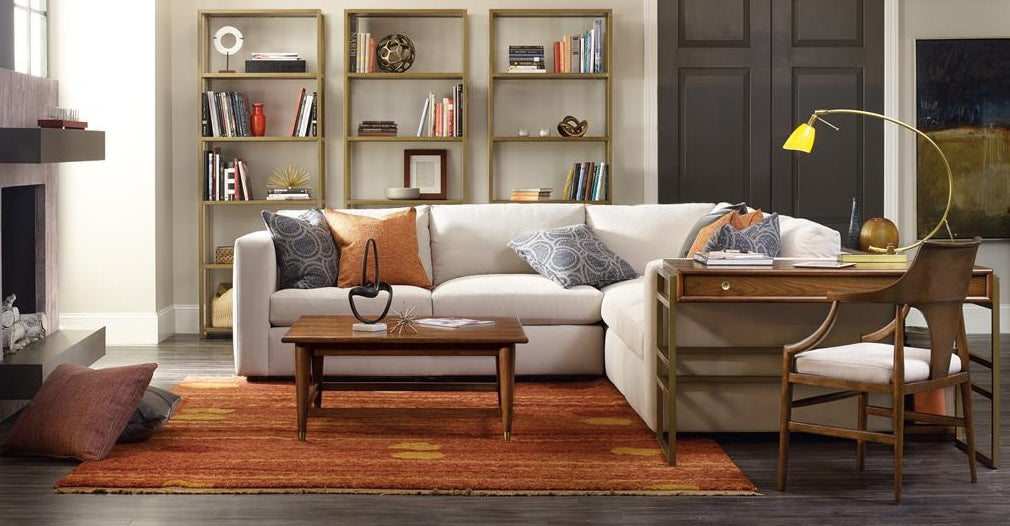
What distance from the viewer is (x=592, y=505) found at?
3721 millimetres

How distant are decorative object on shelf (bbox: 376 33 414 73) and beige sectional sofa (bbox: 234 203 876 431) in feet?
4.24

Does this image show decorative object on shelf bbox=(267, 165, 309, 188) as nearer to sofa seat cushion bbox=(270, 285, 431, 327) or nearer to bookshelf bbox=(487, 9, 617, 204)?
bookshelf bbox=(487, 9, 617, 204)

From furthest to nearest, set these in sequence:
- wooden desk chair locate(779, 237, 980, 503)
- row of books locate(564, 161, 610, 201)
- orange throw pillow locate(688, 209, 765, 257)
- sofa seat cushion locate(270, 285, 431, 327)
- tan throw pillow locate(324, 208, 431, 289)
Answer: row of books locate(564, 161, 610, 201) < tan throw pillow locate(324, 208, 431, 289) < sofa seat cushion locate(270, 285, 431, 327) < orange throw pillow locate(688, 209, 765, 257) < wooden desk chair locate(779, 237, 980, 503)

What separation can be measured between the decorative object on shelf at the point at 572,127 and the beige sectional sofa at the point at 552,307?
0.97 meters

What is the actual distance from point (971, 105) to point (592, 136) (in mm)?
2374

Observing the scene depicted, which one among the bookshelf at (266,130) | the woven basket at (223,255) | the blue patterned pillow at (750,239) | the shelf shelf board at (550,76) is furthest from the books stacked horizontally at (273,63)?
the blue patterned pillow at (750,239)

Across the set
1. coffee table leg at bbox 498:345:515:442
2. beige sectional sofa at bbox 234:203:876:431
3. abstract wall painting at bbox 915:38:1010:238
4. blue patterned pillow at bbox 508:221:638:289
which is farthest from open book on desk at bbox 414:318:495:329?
abstract wall painting at bbox 915:38:1010:238

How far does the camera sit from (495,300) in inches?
228

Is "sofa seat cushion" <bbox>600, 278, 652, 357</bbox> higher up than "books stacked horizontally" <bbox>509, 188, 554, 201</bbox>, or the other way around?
"books stacked horizontally" <bbox>509, 188, 554, 201</bbox>

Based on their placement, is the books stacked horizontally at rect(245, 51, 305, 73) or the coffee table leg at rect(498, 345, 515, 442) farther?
the books stacked horizontally at rect(245, 51, 305, 73)

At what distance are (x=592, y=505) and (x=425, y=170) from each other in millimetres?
4219

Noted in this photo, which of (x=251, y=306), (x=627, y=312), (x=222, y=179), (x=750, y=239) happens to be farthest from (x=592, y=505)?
(x=222, y=179)

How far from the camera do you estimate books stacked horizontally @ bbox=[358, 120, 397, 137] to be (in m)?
7.41

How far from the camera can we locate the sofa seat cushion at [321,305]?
570 cm
